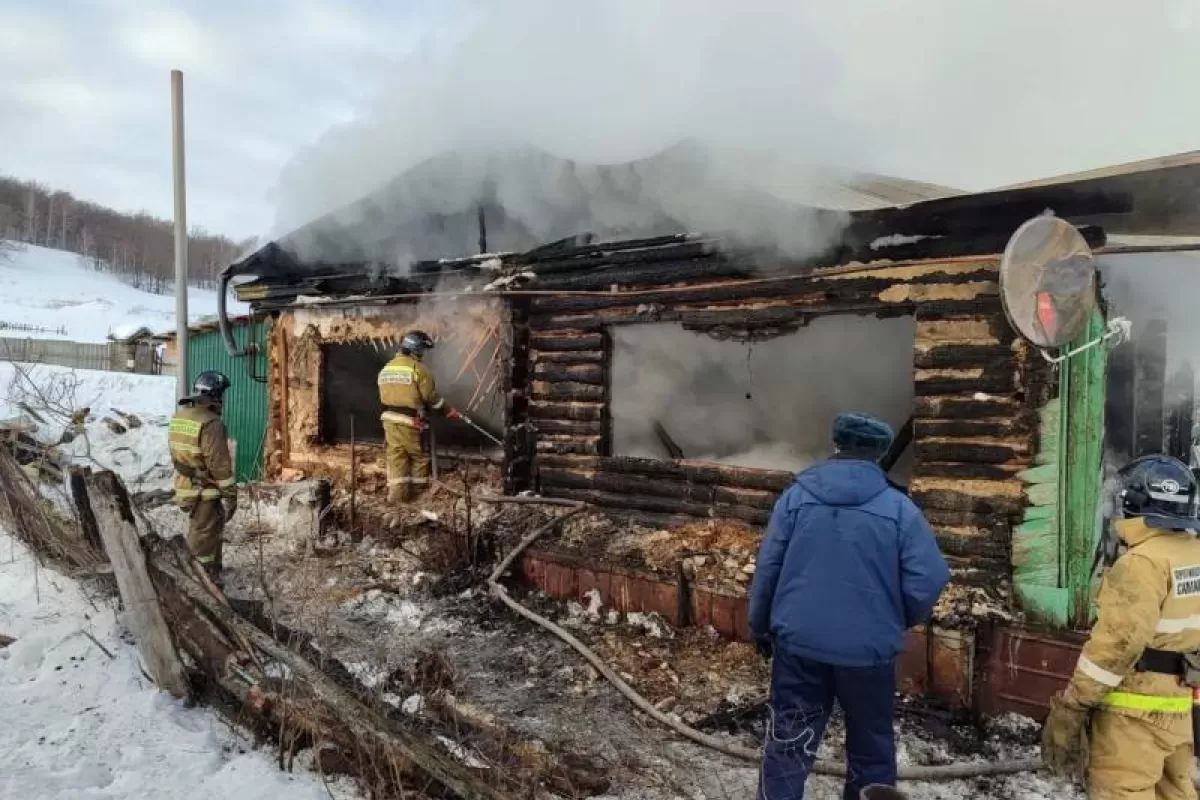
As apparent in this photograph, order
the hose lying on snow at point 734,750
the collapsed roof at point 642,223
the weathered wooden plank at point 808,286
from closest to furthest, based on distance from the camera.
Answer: the hose lying on snow at point 734,750 → the collapsed roof at point 642,223 → the weathered wooden plank at point 808,286

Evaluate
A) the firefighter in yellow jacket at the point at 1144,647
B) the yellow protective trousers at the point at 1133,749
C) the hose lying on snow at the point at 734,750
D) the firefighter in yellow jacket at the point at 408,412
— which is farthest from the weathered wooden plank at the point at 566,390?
the yellow protective trousers at the point at 1133,749

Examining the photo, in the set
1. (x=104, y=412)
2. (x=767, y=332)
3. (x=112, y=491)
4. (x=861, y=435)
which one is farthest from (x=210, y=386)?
(x=104, y=412)

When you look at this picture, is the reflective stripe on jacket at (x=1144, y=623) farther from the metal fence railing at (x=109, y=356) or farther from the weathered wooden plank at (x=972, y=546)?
the metal fence railing at (x=109, y=356)

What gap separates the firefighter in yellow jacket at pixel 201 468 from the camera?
6.25 metres

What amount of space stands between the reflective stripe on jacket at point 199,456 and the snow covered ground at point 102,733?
163 centimetres

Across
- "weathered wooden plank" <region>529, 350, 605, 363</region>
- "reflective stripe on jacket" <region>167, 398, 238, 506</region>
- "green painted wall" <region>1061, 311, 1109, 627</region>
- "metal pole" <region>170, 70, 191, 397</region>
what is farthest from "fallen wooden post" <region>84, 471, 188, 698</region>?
"metal pole" <region>170, 70, 191, 397</region>

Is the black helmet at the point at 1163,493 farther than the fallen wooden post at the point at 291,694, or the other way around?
the fallen wooden post at the point at 291,694

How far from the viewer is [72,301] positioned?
5488cm

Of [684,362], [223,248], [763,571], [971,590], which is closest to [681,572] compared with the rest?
[971,590]

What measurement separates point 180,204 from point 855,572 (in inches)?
401

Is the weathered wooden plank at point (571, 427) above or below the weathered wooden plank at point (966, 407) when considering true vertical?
below

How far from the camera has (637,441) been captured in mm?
8250

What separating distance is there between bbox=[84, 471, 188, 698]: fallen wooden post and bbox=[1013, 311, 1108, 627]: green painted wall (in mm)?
5039

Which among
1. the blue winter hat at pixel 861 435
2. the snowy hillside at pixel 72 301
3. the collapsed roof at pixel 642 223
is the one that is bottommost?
the blue winter hat at pixel 861 435
